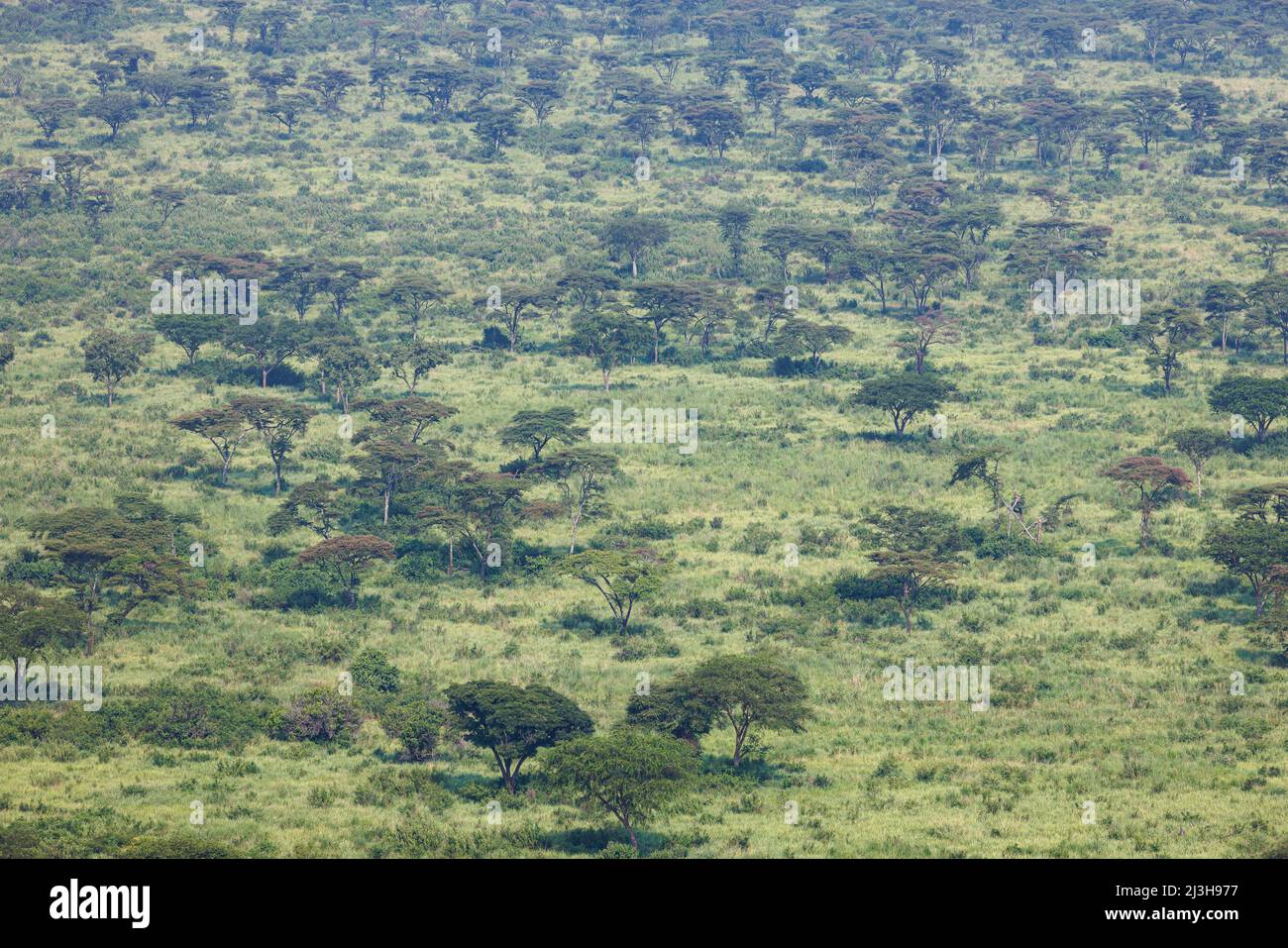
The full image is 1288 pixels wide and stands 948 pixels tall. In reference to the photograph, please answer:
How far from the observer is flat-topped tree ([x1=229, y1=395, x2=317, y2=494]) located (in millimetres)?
72312

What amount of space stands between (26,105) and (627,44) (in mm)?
61784

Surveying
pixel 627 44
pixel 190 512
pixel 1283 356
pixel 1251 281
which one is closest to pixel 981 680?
pixel 190 512

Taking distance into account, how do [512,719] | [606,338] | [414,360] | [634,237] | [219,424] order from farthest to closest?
1. [634,237]
2. [606,338]
3. [414,360]
4. [219,424]
5. [512,719]

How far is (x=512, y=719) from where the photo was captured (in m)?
43.4

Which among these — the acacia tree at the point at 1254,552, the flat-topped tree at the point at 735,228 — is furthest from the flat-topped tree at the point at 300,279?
the acacia tree at the point at 1254,552

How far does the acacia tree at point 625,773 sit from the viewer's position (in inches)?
1556

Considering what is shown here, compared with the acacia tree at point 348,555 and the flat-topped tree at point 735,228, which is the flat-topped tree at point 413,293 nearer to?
the flat-topped tree at point 735,228

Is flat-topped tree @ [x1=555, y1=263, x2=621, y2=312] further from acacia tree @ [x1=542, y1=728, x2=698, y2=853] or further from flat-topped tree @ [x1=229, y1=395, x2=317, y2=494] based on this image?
acacia tree @ [x1=542, y1=728, x2=698, y2=853]

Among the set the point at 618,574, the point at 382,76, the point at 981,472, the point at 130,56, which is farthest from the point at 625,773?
the point at 130,56

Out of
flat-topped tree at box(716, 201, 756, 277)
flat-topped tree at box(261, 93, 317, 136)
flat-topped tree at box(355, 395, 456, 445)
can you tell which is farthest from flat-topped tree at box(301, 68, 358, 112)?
flat-topped tree at box(355, 395, 456, 445)

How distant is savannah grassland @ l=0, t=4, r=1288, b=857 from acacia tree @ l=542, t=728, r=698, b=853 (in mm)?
1269

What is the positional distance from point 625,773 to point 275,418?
1574 inches

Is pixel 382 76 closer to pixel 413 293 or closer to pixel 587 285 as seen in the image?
pixel 413 293
